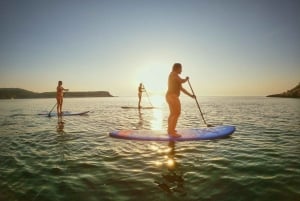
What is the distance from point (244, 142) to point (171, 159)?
15.1ft

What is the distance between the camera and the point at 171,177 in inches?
255

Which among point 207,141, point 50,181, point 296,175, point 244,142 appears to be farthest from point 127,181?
point 244,142

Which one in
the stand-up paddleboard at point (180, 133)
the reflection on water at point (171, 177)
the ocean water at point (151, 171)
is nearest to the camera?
the ocean water at point (151, 171)

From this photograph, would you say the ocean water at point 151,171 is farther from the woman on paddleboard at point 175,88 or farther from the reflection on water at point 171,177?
the woman on paddleboard at point 175,88

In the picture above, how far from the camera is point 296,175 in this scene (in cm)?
656

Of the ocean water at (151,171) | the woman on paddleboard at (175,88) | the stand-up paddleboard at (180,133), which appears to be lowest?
the ocean water at (151,171)

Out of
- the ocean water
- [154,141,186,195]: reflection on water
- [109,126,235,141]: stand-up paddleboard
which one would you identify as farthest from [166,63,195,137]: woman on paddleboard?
[154,141,186,195]: reflection on water

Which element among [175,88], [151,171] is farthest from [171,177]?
[175,88]

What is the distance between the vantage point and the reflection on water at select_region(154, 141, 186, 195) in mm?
5677

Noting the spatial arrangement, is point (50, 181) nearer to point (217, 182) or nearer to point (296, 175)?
point (217, 182)

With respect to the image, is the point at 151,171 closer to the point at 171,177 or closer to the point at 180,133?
the point at 171,177

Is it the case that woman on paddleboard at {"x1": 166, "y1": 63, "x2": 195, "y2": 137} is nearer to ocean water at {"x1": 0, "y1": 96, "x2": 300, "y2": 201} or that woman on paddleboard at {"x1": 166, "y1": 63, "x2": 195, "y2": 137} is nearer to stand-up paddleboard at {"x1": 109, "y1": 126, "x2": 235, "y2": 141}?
stand-up paddleboard at {"x1": 109, "y1": 126, "x2": 235, "y2": 141}

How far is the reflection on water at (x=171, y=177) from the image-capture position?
18.6 feet

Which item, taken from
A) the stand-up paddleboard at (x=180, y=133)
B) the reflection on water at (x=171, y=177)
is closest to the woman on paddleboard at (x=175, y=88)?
the stand-up paddleboard at (x=180, y=133)
